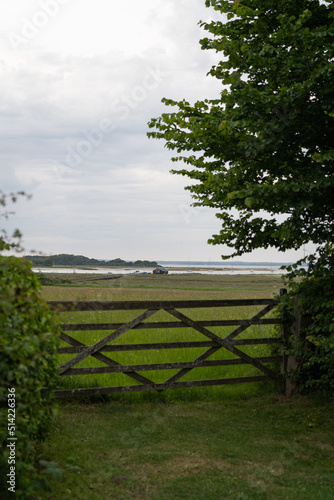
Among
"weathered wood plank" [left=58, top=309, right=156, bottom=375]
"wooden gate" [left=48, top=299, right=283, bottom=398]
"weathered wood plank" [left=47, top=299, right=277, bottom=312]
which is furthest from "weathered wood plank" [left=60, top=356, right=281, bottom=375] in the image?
"weathered wood plank" [left=47, top=299, right=277, bottom=312]

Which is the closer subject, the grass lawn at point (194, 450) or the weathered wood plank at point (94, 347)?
the grass lawn at point (194, 450)

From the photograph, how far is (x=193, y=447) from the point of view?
6.24 m

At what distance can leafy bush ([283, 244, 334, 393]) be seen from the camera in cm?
756

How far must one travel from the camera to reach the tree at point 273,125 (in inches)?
268

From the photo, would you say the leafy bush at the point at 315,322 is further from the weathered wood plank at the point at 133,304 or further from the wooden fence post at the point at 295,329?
the weathered wood plank at the point at 133,304

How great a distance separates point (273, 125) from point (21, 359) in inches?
195

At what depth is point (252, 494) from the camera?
4.94 m

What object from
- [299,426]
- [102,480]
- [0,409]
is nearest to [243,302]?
[299,426]

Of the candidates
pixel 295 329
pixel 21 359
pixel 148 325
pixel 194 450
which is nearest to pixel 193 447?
pixel 194 450

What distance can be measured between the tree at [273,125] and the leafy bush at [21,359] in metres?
3.57

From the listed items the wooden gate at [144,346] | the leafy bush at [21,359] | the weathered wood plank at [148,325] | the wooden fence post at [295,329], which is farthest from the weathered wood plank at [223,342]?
the leafy bush at [21,359]

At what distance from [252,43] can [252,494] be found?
740 cm

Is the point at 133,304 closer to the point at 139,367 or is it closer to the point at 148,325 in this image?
the point at 148,325

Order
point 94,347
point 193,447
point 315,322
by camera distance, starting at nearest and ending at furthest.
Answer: point 193,447 < point 94,347 < point 315,322
